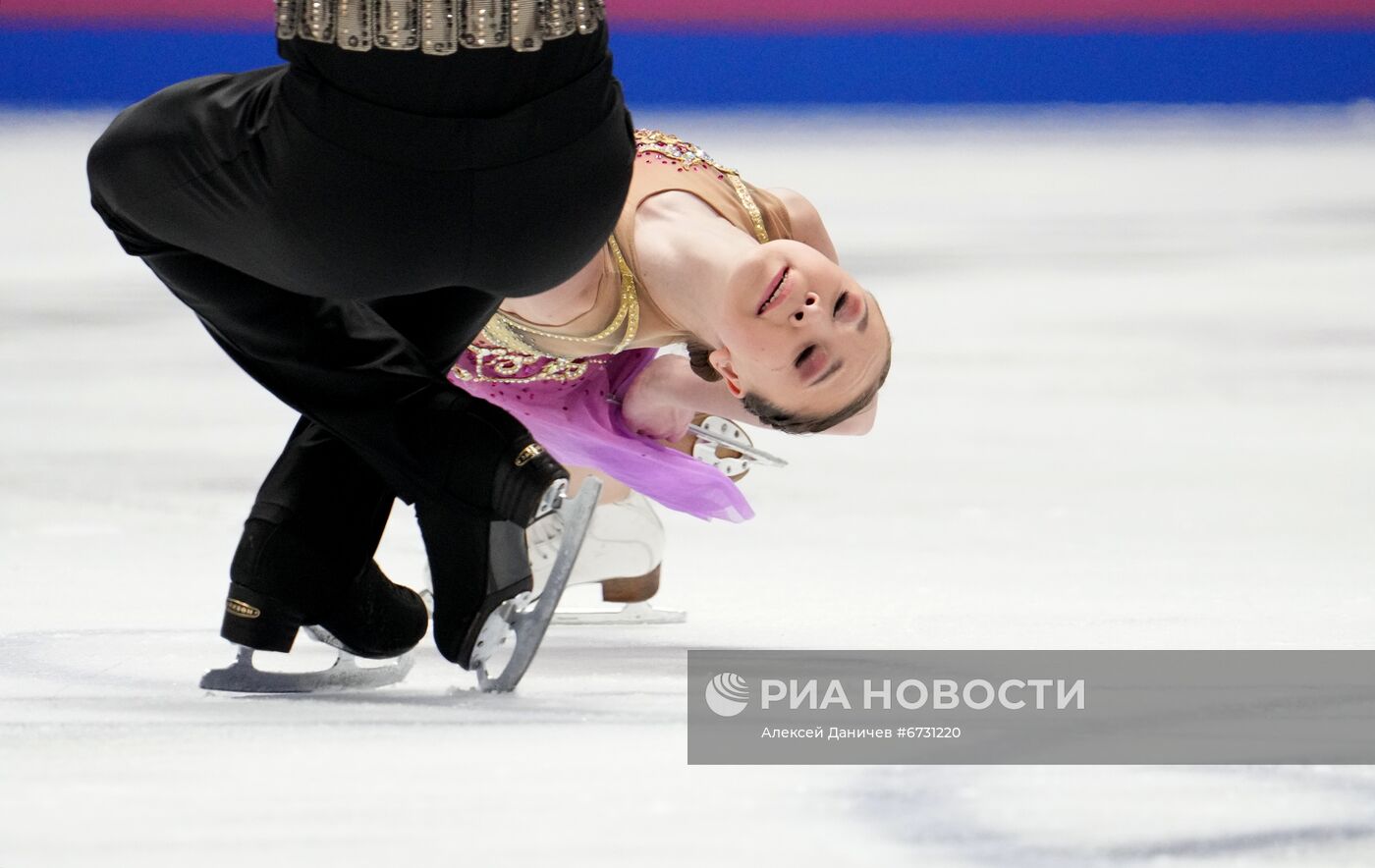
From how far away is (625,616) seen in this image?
7.70 feet

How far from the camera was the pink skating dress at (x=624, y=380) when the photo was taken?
88.4 inches

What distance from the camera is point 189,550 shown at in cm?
257

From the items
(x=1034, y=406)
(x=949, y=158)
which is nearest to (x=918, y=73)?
(x=949, y=158)

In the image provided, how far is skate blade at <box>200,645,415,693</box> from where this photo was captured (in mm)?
1848

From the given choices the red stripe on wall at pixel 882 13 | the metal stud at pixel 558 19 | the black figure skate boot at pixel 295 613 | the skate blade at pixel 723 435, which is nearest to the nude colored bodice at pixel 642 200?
the skate blade at pixel 723 435

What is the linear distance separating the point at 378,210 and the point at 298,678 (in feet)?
1.86

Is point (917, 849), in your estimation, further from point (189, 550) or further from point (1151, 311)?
point (1151, 311)

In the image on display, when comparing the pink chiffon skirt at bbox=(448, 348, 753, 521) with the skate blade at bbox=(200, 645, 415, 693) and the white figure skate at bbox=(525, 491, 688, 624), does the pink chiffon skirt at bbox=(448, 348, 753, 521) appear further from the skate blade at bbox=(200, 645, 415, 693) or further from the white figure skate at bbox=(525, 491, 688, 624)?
the skate blade at bbox=(200, 645, 415, 693)

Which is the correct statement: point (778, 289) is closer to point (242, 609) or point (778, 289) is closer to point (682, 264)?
point (682, 264)

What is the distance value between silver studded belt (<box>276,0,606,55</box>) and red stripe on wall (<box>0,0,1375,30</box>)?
19.0 ft

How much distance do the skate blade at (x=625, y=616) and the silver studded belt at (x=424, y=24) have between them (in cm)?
98

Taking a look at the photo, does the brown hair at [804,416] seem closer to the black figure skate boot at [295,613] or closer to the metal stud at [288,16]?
the black figure skate boot at [295,613]

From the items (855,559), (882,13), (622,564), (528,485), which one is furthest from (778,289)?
(882,13)

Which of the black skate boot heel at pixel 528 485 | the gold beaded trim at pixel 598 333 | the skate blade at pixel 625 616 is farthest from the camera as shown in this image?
the skate blade at pixel 625 616
